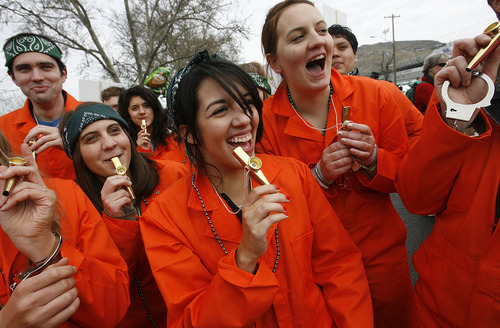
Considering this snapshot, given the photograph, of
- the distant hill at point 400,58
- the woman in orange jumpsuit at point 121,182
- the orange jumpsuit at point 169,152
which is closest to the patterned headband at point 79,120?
the woman in orange jumpsuit at point 121,182

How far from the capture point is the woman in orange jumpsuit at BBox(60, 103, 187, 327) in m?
1.85

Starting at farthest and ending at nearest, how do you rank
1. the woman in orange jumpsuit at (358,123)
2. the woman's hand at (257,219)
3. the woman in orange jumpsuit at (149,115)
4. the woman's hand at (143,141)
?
1. the woman in orange jumpsuit at (149,115)
2. the woman's hand at (143,141)
3. the woman in orange jumpsuit at (358,123)
4. the woman's hand at (257,219)

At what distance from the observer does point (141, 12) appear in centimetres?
1908

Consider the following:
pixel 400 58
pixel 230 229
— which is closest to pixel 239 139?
pixel 230 229

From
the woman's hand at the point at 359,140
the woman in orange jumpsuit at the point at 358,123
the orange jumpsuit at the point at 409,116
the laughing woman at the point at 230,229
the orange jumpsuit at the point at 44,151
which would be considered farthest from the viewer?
the orange jumpsuit at the point at 44,151

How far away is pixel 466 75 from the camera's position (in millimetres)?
1201

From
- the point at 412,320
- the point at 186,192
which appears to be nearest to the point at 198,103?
the point at 186,192

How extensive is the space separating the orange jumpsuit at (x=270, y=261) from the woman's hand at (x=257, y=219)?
58 millimetres

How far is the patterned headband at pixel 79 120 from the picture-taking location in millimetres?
2234

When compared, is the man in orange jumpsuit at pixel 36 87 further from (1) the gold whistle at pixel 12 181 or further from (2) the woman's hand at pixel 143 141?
(1) the gold whistle at pixel 12 181

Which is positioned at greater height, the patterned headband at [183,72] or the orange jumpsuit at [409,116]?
the patterned headband at [183,72]

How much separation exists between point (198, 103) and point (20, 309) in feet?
3.94

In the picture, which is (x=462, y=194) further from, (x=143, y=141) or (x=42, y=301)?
(x=143, y=141)

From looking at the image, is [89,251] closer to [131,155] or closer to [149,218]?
[149,218]
